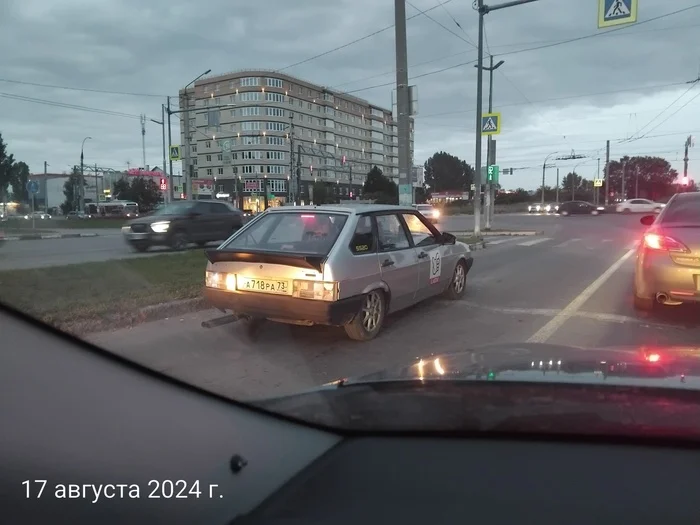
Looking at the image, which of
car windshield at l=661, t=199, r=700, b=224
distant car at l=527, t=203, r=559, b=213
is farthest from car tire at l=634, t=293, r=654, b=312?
distant car at l=527, t=203, r=559, b=213

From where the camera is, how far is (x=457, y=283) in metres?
8.57

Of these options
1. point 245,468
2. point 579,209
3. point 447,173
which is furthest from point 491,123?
point 447,173

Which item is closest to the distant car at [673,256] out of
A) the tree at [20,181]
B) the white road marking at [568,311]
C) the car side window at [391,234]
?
the white road marking at [568,311]

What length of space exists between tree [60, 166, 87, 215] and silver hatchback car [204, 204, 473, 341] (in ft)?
4.60

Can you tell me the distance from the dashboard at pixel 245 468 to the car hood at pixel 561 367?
34cm

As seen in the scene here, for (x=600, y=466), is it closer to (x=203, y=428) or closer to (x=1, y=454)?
(x=203, y=428)

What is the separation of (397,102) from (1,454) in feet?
45.6

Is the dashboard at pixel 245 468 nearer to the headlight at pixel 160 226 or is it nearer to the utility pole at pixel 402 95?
the utility pole at pixel 402 95

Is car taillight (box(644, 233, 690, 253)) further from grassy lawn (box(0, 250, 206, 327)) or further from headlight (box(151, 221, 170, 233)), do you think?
headlight (box(151, 221, 170, 233))

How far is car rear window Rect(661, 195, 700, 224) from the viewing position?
664 centimetres

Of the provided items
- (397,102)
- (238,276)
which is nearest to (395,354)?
(238,276)

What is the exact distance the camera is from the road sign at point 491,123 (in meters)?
21.5

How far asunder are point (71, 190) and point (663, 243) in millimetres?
6104

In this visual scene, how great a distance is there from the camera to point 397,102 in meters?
14.5
